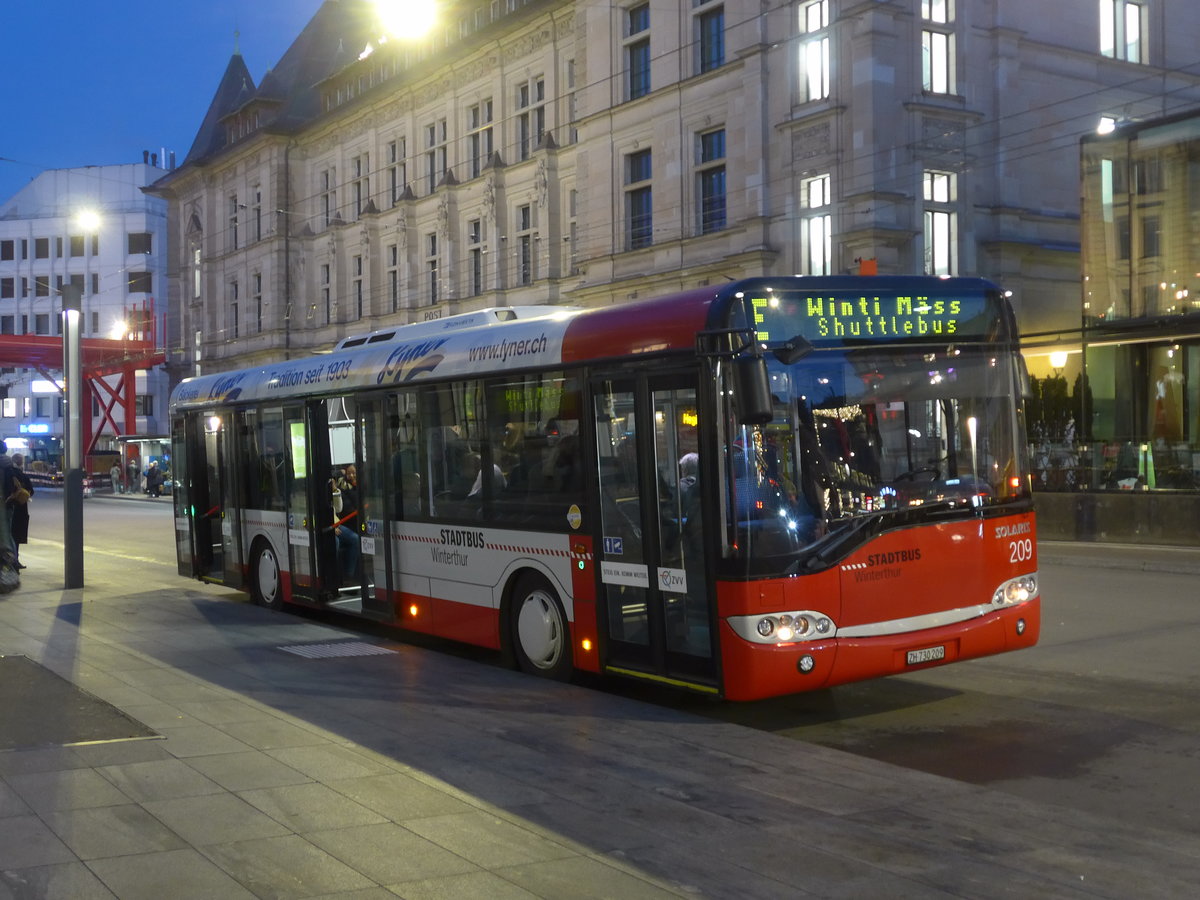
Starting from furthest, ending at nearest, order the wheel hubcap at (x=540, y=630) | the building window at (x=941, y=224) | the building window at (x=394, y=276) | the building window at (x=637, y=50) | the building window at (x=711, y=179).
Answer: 1. the building window at (x=394, y=276)
2. the building window at (x=637, y=50)
3. the building window at (x=711, y=179)
4. the building window at (x=941, y=224)
5. the wheel hubcap at (x=540, y=630)

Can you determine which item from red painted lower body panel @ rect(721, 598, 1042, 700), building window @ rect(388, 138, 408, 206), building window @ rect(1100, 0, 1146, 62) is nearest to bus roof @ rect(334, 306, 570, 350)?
red painted lower body panel @ rect(721, 598, 1042, 700)

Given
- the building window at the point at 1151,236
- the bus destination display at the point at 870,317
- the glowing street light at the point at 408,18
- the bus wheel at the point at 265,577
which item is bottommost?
the bus wheel at the point at 265,577

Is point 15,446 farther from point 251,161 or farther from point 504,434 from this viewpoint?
point 504,434

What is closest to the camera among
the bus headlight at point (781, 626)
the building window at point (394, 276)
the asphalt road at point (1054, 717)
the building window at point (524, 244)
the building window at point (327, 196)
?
the asphalt road at point (1054, 717)

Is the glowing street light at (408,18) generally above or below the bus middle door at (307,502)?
above

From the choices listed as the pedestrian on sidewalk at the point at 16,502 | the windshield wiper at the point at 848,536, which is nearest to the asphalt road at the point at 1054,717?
the windshield wiper at the point at 848,536

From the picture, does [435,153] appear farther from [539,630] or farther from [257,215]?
[539,630]

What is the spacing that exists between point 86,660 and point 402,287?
41251 millimetres

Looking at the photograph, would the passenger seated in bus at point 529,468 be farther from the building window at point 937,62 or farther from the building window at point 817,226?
the building window at point 937,62

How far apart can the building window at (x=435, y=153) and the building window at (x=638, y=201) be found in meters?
13.8

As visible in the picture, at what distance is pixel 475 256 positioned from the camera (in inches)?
1871

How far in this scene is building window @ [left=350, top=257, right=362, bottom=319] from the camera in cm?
5538

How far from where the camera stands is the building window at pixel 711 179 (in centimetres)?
3428

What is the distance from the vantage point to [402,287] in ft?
169
